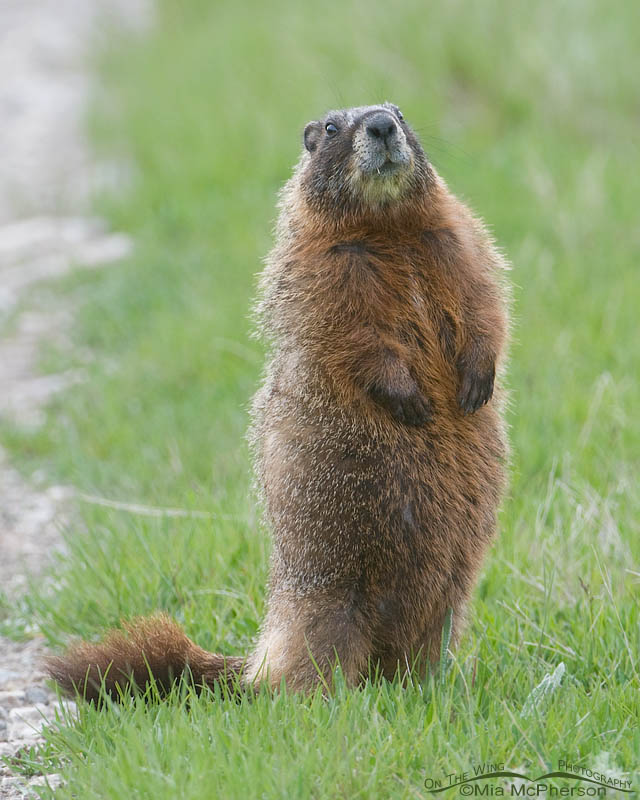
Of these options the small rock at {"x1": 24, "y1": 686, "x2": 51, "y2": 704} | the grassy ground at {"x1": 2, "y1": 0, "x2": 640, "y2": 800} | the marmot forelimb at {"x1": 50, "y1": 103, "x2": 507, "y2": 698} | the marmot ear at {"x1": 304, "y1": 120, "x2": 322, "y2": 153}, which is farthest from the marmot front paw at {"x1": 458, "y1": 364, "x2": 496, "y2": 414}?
the small rock at {"x1": 24, "y1": 686, "x2": 51, "y2": 704}

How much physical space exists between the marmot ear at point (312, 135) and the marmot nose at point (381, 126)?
0.42 meters

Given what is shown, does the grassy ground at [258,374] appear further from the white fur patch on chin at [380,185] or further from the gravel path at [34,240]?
the white fur patch on chin at [380,185]

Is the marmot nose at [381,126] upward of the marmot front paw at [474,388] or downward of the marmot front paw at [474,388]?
upward

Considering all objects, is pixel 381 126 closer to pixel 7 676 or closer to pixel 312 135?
pixel 312 135

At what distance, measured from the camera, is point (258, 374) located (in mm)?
6910

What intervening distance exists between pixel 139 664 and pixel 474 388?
58.0 inches

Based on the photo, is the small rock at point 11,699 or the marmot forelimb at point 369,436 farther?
the small rock at point 11,699

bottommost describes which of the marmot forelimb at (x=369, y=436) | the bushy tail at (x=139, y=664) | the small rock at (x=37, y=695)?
the small rock at (x=37, y=695)

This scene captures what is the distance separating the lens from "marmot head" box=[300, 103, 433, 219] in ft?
13.1

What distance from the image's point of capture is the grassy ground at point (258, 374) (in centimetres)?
332

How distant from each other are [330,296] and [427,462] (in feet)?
2.12

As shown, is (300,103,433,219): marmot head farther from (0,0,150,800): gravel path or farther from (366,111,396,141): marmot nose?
(0,0,150,800): gravel path

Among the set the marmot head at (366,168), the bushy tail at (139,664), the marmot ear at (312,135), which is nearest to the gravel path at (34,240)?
the bushy tail at (139,664)

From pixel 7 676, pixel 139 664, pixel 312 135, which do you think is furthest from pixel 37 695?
pixel 312 135
